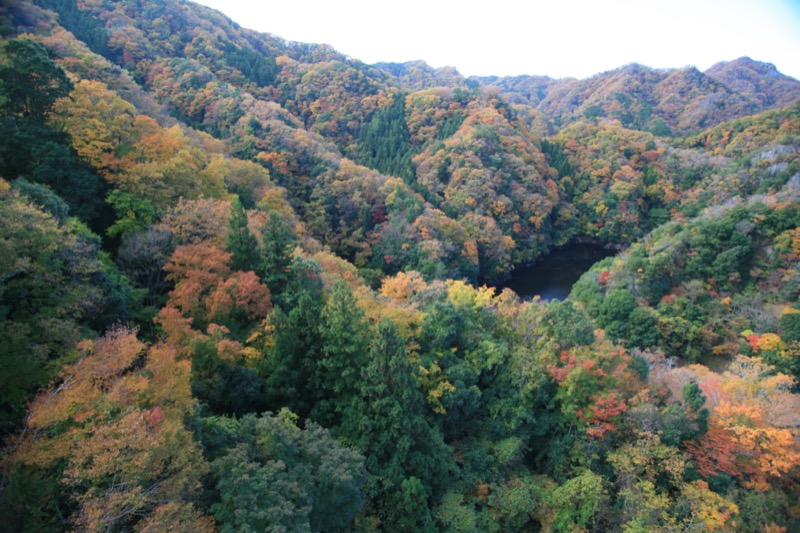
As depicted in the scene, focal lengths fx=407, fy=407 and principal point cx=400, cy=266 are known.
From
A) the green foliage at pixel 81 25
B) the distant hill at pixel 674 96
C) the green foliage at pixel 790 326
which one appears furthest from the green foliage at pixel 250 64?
the distant hill at pixel 674 96

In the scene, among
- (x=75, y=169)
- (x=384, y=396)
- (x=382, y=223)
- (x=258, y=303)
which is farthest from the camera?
(x=382, y=223)

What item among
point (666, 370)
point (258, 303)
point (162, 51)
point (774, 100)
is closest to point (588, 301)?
point (666, 370)

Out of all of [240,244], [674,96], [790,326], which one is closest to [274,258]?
[240,244]

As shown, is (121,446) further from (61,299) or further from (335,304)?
(335,304)

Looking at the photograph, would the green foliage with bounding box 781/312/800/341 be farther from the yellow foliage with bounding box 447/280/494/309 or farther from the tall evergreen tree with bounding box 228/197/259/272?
the tall evergreen tree with bounding box 228/197/259/272

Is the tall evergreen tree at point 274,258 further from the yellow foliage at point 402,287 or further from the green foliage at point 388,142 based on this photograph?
the green foliage at point 388,142

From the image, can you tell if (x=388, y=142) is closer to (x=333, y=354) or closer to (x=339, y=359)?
(x=333, y=354)
